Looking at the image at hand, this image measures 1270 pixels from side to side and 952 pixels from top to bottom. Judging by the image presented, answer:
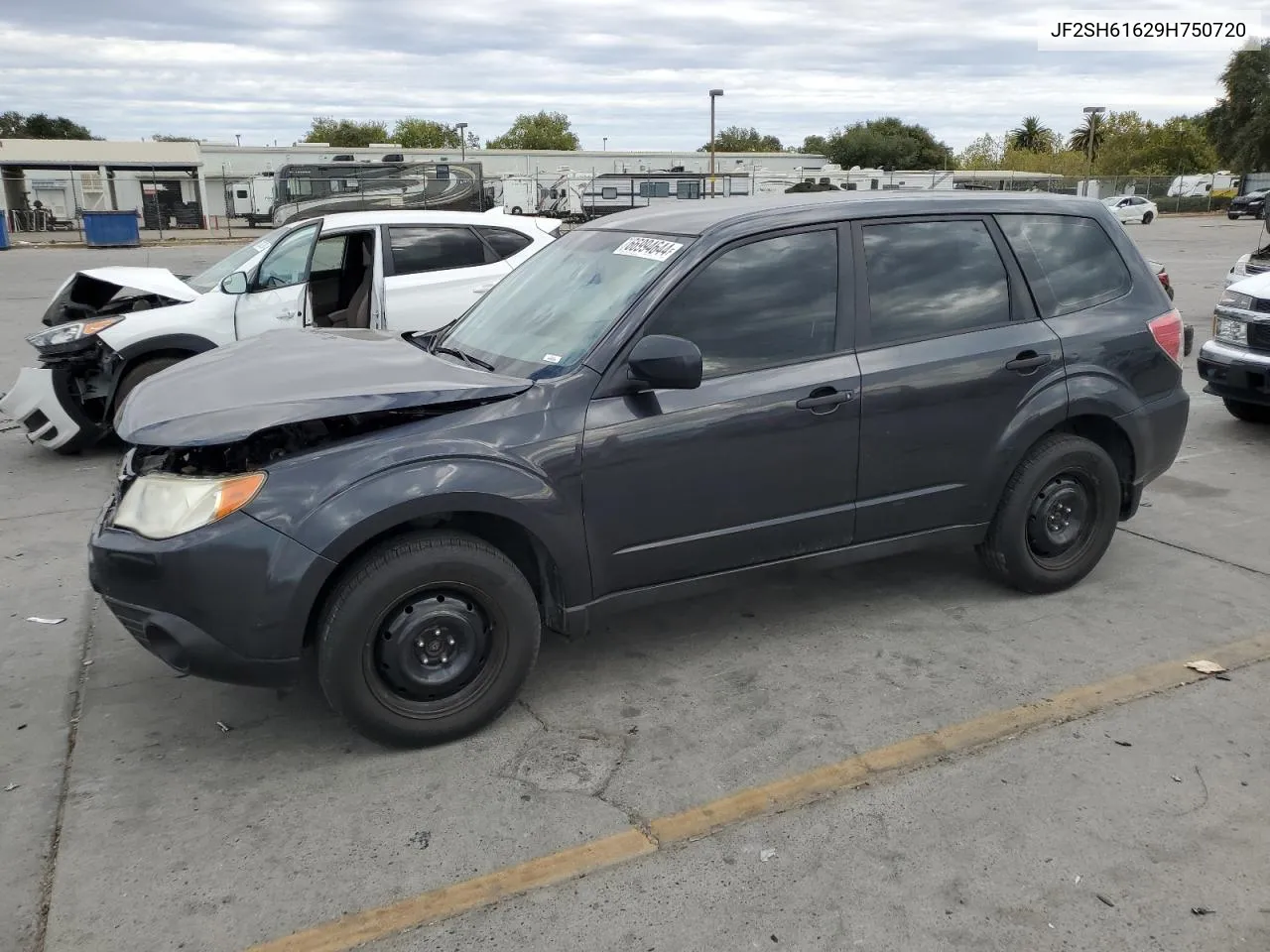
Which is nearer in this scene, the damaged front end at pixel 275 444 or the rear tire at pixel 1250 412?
the damaged front end at pixel 275 444

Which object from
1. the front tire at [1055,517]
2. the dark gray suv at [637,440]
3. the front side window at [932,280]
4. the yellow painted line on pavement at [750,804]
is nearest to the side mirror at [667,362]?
the dark gray suv at [637,440]

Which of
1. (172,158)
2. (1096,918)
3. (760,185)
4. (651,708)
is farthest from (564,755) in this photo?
(172,158)

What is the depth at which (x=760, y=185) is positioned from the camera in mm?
43688

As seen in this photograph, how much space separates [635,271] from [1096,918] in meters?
2.64

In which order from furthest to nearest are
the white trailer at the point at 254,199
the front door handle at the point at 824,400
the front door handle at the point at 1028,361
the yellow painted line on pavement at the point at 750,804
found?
the white trailer at the point at 254,199, the front door handle at the point at 1028,361, the front door handle at the point at 824,400, the yellow painted line on pavement at the point at 750,804

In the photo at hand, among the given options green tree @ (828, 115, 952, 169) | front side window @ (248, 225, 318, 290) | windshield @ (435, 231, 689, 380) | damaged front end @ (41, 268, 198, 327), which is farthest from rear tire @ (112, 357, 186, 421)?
green tree @ (828, 115, 952, 169)

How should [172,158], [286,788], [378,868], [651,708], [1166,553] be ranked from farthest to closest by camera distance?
[172,158] < [1166,553] < [651,708] < [286,788] < [378,868]

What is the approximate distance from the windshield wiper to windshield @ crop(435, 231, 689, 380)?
2cm

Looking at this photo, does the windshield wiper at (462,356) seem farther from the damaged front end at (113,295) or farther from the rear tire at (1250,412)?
the rear tire at (1250,412)

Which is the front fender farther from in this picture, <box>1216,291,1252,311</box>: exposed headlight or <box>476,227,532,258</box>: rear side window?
<box>1216,291,1252,311</box>: exposed headlight

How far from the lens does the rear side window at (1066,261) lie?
457 centimetres

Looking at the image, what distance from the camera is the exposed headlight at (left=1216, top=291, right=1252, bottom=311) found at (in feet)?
24.8

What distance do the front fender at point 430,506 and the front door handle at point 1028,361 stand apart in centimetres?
206

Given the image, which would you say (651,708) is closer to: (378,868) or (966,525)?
(378,868)
